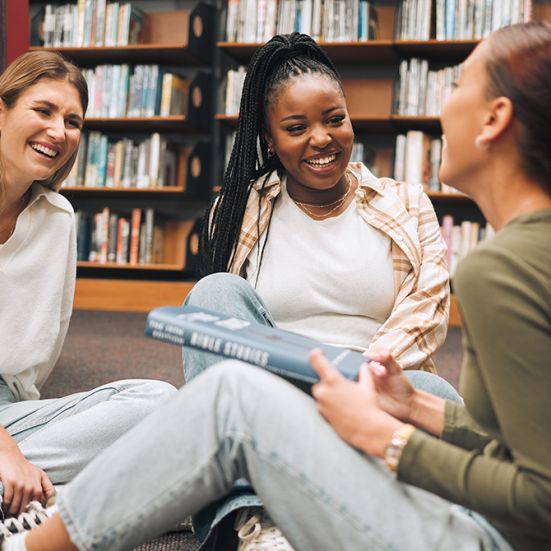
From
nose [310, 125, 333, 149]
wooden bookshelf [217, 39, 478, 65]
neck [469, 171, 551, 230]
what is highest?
wooden bookshelf [217, 39, 478, 65]

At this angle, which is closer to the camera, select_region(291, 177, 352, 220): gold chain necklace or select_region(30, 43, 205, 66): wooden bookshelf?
select_region(291, 177, 352, 220): gold chain necklace

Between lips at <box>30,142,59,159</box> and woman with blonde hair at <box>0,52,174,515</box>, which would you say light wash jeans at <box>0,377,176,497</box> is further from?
lips at <box>30,142,59,159</box>

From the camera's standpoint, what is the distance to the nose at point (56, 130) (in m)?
1.58

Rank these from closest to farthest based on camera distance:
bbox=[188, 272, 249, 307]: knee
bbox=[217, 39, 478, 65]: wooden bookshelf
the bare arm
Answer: the bare arm, bbox=[188, 272, 249, 307]: knee, bbox=[217, 39, 478, 65]: wooden bookshelf

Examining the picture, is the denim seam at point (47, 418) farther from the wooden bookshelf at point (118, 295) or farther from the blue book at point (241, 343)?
the wooden bookshelf at point (118, 295)

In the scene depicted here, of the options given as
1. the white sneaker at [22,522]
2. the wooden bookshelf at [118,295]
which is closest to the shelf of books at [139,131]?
A: the wooden bookshelf at [118,295]

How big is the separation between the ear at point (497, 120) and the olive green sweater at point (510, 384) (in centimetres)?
9

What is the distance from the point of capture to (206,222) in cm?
171

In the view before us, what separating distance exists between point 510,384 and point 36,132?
1.11m

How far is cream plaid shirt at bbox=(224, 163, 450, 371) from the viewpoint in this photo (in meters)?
1.51

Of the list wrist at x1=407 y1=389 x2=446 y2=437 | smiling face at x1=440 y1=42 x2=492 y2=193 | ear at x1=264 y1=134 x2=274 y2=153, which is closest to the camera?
smiling face at x1=440 y1=42 x2=492 y2=193

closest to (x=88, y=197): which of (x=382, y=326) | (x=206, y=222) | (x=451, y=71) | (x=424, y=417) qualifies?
(x=451, y=71)

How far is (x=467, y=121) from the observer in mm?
887

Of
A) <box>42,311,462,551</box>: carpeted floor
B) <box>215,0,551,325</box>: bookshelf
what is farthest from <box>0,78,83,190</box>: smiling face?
<box>215,0,551,325</box>: bookshelf
